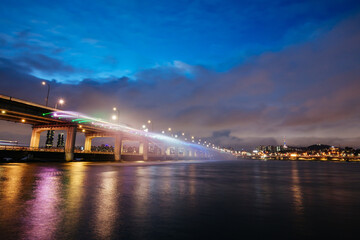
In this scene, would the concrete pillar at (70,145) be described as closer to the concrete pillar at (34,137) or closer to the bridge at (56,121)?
the bridge at (56,121)

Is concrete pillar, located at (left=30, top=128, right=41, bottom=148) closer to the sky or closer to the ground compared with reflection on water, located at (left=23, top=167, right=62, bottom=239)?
closer to the sky

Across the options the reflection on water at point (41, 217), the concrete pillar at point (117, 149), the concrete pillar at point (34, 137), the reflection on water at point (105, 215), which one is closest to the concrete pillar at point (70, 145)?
the concrete pillar at point (34, 137)

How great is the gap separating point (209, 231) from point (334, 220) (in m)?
4.81

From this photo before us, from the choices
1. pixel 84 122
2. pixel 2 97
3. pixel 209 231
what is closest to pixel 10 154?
pixel 2 97

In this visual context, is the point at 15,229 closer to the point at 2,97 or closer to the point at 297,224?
the point at 297,224

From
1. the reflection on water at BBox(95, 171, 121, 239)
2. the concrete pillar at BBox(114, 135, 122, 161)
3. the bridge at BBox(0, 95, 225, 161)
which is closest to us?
the reflection on water at BBox(95, 171, 121, 239)

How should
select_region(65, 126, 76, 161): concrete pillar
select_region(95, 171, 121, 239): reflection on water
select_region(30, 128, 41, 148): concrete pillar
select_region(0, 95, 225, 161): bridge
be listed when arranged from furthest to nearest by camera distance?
select_region(30, 128, 41, 148): concrete pillar → select_region(65, 126, 76, 161): concrete pillar → select_region(0, 95, 225, 161): bridge → select_region(95, 171, 121, 239): reflection on water

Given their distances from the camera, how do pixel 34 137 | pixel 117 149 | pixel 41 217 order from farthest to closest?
pixel 117 149, pixel 34 137, pixel 41 217

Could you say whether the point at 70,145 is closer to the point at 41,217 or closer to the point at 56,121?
the point at 56,121

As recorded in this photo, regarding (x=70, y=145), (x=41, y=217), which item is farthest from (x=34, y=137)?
(x=41, y=217)

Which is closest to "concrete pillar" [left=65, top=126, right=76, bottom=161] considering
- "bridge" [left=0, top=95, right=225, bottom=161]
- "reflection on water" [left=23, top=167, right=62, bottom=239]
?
"bridge" [left=0, top=95, right=225, bottom=161]

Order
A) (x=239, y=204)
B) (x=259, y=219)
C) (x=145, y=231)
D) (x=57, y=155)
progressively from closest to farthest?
1. (x=145, y=231)
2. (x=259, y=219)
3. (x=239, y=204)
4. (x=57, y=155)

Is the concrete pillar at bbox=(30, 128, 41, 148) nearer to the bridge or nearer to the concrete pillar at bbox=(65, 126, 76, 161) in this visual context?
the bridge

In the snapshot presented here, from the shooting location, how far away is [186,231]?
6180 mm
